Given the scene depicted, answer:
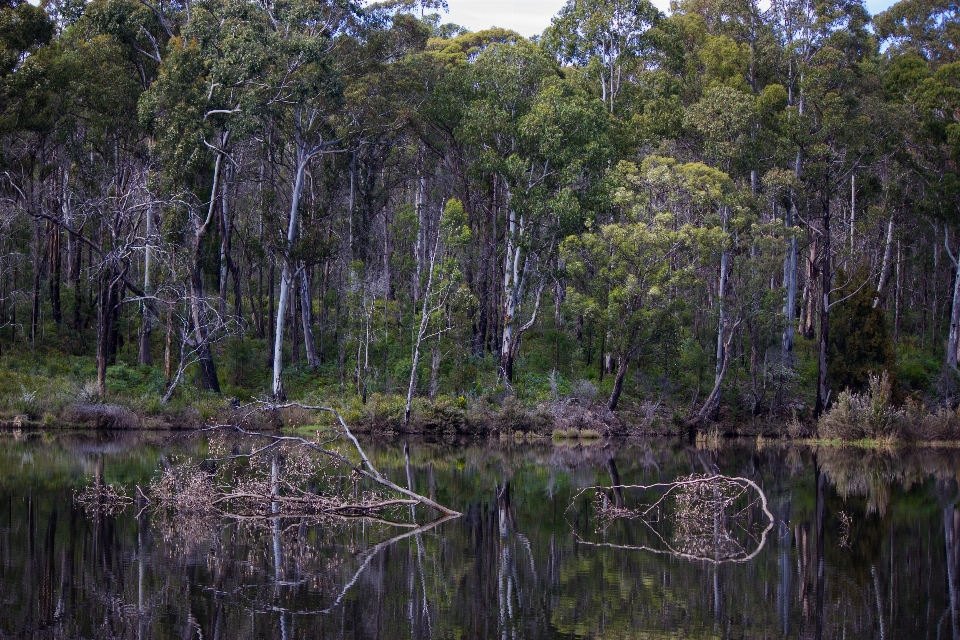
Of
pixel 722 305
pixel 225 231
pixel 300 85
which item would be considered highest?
pixel 300 85

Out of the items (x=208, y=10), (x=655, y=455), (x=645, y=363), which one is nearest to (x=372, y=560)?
(x=655, y=455)

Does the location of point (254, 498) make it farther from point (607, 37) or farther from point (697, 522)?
point (607, 37)

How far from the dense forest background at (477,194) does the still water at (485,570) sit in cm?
1474

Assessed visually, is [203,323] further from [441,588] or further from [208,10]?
[441,588]

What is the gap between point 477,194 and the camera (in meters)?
43.5

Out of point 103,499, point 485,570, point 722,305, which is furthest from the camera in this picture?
point 722,305

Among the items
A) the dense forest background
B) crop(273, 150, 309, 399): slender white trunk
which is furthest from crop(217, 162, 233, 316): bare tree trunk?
crop(273, 150, 309, 399): slender white trunk

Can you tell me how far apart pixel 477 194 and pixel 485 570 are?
31960mm

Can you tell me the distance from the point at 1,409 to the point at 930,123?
3514 centimetres

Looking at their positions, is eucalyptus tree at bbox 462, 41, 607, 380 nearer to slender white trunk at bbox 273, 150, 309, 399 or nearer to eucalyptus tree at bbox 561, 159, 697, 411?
eucalyptus tree at bbox 561, 159, 697, 411

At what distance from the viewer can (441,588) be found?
38.7 ft

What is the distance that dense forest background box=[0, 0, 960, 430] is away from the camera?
33.4 meters

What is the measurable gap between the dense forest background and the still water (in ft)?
48.4

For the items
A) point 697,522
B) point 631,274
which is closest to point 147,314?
point 631,274
